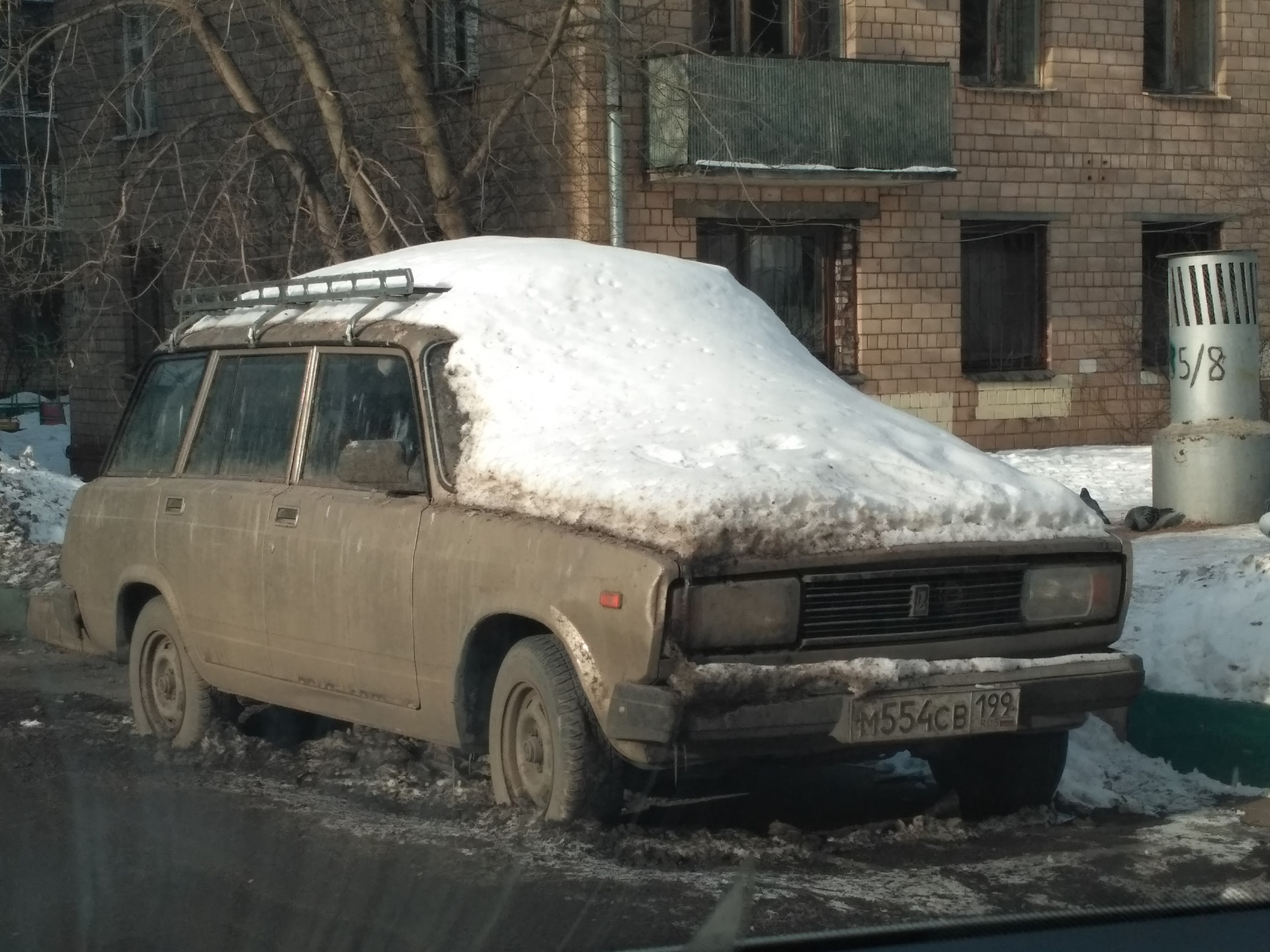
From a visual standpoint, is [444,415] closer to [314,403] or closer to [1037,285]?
[314,403]

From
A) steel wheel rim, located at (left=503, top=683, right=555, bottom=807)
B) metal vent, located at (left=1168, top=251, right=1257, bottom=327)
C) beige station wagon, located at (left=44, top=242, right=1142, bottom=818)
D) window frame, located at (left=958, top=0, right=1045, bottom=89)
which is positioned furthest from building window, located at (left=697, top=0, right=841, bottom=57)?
steel wheel rim, located at (left=503, top=683, right=555, bottom=807)

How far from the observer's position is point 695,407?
5.16 metres

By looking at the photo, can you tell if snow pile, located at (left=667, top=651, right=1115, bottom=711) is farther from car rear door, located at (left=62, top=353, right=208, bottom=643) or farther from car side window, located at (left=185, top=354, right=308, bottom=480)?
car rear door, located at (left=62, top=353, right=208, bottom=643)

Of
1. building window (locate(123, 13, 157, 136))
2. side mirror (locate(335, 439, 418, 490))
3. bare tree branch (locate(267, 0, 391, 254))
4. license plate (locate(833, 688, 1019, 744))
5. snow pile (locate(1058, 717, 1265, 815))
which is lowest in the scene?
snow pile (locate(1058, 717, 1265, 815))

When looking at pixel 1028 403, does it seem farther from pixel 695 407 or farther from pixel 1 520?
pixel 695 407

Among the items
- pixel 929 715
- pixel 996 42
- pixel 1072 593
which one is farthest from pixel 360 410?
pixel 996 42

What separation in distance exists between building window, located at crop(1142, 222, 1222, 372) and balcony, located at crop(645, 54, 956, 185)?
149 inches

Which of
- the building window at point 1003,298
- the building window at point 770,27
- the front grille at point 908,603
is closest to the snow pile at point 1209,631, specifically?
the front grille at point 908,603

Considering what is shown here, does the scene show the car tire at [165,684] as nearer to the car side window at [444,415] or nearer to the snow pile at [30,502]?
the car side window at [444,415]

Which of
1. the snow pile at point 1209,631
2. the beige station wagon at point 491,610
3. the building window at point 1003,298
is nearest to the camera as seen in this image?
the beige station wagon at point 491,610

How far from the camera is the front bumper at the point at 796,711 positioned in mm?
4293

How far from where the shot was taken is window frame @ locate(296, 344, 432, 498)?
540 centimetres

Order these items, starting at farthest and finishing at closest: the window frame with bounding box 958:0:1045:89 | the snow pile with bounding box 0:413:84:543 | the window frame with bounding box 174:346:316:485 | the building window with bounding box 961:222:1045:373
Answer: the building window with bounding box 961:222:1045:373, the window frame with bounding box 958:0:1045:89, the snow pile with bounding box 0:413:84:543, the window frame with bounding box 174:346:316:485

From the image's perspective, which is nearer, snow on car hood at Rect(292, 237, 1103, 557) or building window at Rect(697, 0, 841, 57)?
snow on car hood at Rect(292, 237, 1103, 557)
